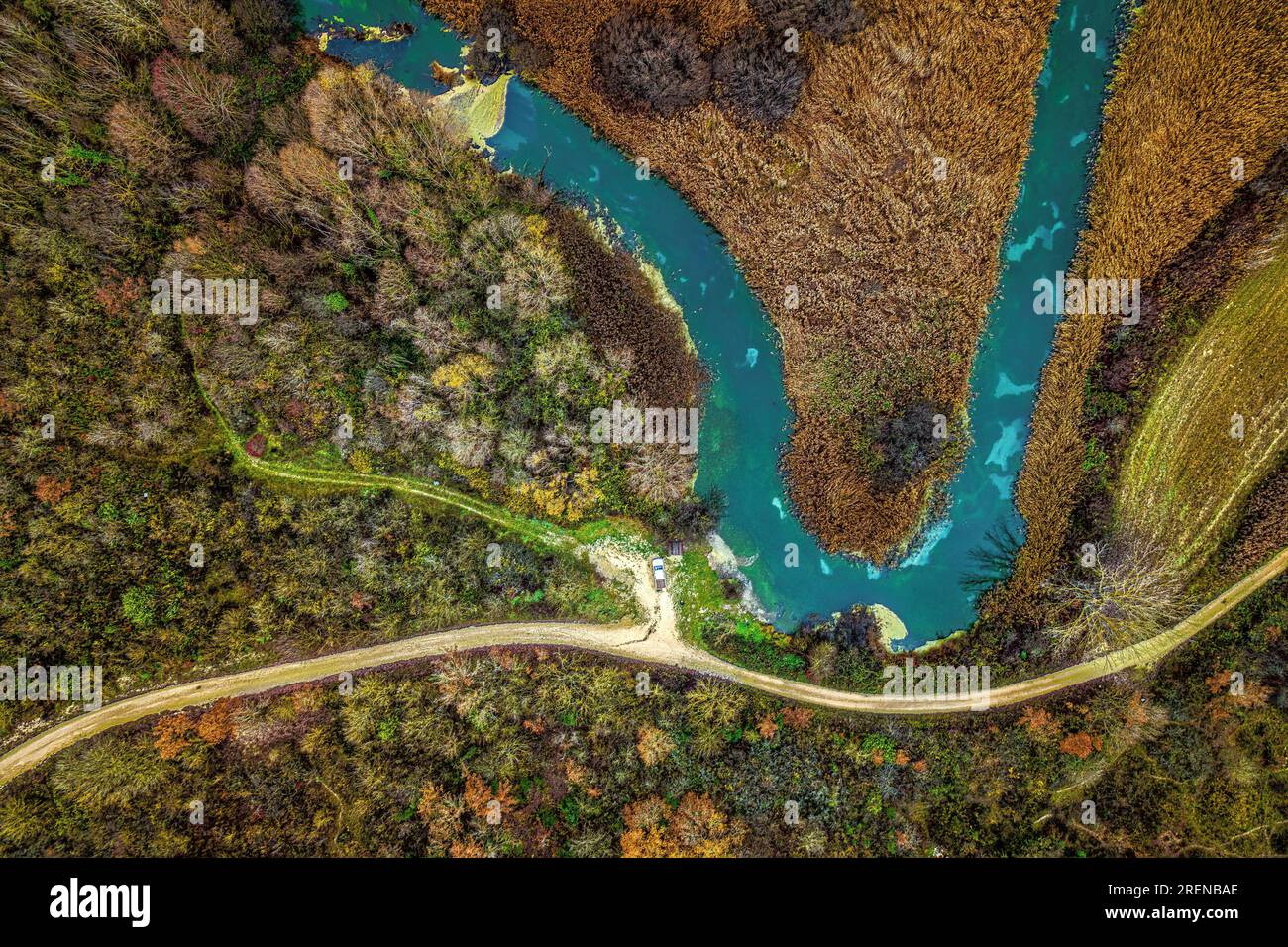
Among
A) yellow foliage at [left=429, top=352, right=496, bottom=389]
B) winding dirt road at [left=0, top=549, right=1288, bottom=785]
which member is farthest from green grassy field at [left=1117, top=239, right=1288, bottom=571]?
yellow foliage at [left=429, top=352, right=496, bottom=389]

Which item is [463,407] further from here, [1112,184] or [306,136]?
[1112,184]

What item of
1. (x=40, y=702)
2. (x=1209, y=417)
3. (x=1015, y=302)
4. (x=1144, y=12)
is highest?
(x=1144, y=12)

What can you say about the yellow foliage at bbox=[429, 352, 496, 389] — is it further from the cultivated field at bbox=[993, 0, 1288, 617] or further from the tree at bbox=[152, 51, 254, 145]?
the cultivated field at bbox=[993, 0, 1288, 617]

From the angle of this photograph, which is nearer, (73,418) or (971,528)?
(73,418)

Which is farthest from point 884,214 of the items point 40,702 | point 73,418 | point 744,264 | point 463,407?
point 40,702

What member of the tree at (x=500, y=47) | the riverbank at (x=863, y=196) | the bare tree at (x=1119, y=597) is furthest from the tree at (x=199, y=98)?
the bare tree at (x=1119, y=597)

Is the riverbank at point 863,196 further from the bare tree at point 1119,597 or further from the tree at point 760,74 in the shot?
the bare tree at point 1119,597

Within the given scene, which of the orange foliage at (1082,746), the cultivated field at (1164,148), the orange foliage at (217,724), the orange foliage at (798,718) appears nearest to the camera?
the cultivated field at (1164,148)
